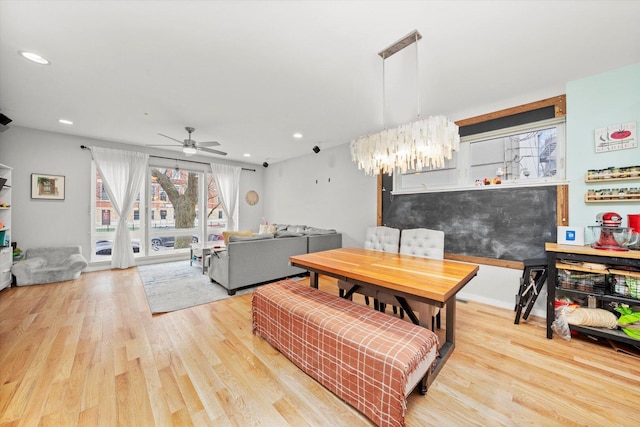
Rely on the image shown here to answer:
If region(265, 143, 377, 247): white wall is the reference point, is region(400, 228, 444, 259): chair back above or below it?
below

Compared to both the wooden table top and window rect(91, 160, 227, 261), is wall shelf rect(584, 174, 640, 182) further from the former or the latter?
window rect(91, 160, 227, 261)

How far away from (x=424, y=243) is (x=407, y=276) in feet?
3.69

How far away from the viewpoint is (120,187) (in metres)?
4.84

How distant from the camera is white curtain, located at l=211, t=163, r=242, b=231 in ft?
20.5

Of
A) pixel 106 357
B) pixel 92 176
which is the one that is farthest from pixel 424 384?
pixel 92 176

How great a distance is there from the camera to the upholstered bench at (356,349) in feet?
4.19

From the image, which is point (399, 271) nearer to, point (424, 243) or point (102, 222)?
point (424, 243)

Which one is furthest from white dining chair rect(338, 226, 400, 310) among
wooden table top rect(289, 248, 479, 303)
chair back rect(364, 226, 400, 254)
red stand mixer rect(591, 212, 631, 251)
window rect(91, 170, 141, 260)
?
window rect(91, 170, 141, 260)

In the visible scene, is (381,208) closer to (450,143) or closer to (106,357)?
(450,143)

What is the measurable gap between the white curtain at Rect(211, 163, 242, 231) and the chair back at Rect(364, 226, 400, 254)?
4.50m

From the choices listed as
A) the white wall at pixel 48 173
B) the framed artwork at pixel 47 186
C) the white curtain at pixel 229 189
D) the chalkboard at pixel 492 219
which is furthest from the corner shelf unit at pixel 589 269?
the framed artwork at pixel 47 186

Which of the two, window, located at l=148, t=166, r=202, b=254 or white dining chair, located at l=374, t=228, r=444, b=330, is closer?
white dining chair, located at l=374, t=228, r=444, b=330

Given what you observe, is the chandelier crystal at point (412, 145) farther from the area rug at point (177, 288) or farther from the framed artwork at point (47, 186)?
the framed artwork at point (47, 186)

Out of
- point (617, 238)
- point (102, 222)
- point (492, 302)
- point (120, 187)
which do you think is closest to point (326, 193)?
point (492, 302)
